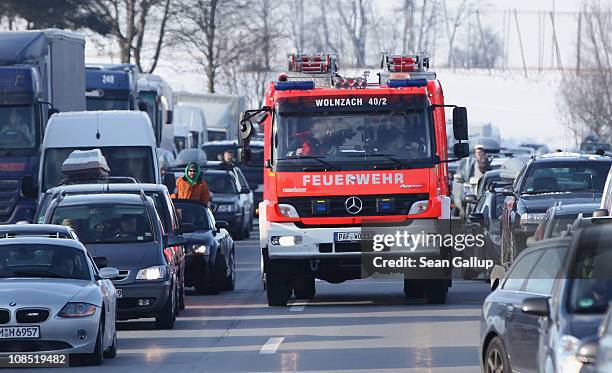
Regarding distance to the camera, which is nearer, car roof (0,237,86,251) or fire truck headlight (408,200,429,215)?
car roof (0,237,86,251)

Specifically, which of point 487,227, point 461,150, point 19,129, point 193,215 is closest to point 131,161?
point 19,129

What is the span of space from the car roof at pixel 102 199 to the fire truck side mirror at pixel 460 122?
421 centimetres

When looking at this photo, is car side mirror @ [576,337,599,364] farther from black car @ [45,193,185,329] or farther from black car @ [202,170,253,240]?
black car @ [202,170,253,240]

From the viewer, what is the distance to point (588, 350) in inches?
385


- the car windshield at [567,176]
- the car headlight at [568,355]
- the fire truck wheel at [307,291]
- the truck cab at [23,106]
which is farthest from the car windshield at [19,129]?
the car headlight at [568,355]

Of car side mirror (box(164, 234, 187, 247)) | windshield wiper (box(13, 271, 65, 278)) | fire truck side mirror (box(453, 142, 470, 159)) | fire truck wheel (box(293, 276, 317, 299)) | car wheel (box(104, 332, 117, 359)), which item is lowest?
fire truck wheel (box(293, 276, 317, 299))

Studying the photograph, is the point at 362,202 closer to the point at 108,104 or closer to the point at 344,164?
the point at 344,164

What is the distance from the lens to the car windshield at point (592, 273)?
36.6ft

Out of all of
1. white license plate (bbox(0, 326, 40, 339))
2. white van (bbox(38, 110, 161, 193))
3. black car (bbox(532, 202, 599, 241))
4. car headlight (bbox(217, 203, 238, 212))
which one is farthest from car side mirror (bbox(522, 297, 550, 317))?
car headlight (bbox(217, 203, 238, 212))

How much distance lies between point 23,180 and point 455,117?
10853 mm

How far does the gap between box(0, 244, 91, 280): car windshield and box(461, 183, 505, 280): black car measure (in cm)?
797

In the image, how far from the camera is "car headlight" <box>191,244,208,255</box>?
79.1ft

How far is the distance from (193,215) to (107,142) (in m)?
5.46

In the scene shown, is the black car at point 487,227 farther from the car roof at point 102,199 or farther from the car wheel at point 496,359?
the car wheel at point 496,359
